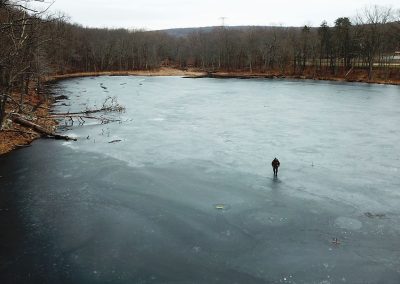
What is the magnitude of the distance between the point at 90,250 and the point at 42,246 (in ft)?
5.82

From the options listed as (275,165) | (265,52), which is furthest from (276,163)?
(265,52)

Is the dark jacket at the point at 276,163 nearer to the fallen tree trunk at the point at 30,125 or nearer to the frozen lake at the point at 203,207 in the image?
the frozen lake at the point at 203,207

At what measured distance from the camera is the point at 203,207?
17.2 meters

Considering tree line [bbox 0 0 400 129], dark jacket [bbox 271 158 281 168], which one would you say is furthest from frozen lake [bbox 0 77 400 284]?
tree line [bbox 0 0 400 129]

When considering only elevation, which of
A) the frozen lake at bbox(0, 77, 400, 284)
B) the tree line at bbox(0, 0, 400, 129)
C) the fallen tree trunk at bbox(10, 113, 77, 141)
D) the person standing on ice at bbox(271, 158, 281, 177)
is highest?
the tree line at bbox(0, 0, 400, 129)

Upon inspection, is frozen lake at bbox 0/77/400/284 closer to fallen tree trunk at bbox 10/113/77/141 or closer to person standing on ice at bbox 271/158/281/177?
person standing on ice at bbox 271/158/281/177

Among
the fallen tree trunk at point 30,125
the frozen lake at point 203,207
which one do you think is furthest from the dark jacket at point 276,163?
the fallen tree trunk at point 30,125

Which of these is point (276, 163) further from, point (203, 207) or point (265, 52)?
point (265, 52)

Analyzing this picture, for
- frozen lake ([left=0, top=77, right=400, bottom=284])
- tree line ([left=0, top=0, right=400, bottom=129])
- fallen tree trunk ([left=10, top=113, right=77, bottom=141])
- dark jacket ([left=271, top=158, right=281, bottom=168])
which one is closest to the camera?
frozen lake ([left=0, top=77, right=400, bottom=284])

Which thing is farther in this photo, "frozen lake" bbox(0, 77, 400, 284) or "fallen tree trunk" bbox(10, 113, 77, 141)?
"fallen tree trunk" bbox(10, 113, 77, 141)

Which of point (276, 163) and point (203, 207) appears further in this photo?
point (276, 163)

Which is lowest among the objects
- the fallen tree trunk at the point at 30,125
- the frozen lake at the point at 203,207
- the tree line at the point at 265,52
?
the frozen lake at the point at 203,207

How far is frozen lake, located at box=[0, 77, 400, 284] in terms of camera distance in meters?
12.8

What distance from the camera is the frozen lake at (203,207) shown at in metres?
12.8
